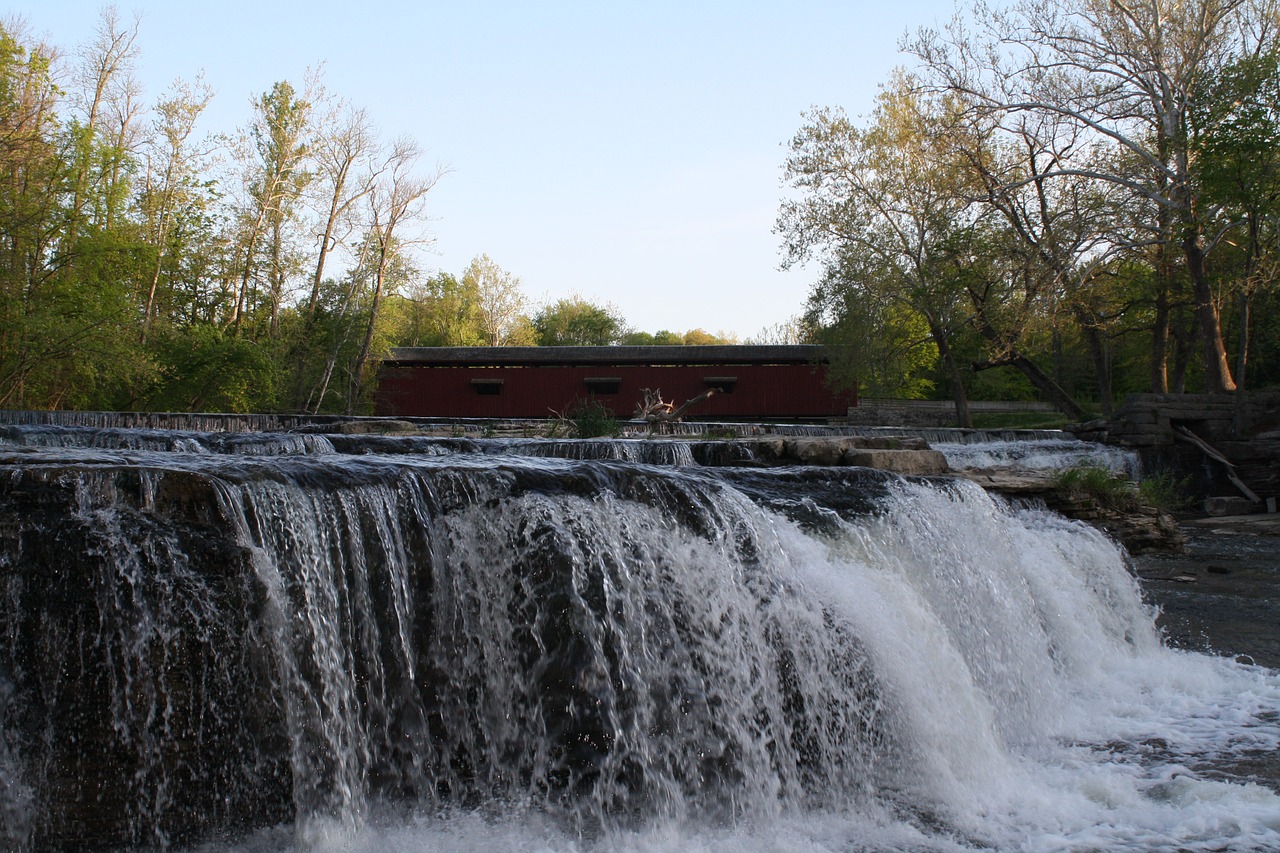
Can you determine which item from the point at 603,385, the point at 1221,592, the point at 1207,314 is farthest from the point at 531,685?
the point at 603,385

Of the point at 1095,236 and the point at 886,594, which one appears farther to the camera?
the point at 1095,236

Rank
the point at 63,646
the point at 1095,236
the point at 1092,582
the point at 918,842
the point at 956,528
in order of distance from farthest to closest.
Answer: the point at 1095,236 < the point at 1092,582 < the point at 956,528 < the point at 918,842 < the point at 63,646

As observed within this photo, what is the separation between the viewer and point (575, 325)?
63.6 metres

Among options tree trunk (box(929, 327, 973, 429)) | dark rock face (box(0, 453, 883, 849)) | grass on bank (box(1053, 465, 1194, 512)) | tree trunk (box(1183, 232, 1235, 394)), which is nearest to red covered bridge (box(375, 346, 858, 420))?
tree trunk (box(929, 327, 973, 429))

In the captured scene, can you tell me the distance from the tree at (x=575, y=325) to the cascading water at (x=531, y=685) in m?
57.3

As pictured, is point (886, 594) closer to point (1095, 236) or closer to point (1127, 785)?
point (1127, 785)

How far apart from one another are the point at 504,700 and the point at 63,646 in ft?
6.48

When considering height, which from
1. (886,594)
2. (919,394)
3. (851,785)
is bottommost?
(851,785)

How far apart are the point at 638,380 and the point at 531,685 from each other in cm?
2541

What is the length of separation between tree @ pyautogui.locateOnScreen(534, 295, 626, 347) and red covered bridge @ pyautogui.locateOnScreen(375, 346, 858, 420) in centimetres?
3182

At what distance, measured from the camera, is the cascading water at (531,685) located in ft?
12.7

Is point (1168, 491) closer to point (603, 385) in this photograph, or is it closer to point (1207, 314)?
point (1207, 314)

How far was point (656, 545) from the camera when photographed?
5336 millimetres

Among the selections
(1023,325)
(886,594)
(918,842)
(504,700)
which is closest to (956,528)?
(886,594)
